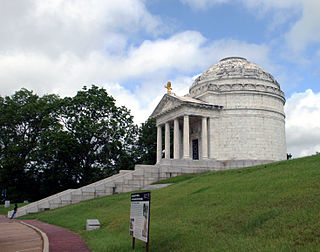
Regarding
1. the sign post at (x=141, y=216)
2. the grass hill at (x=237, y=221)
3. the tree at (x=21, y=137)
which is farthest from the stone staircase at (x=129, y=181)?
the sign post at (x=141, y=216)

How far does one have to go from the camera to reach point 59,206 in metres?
28.2

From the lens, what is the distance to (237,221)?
10.4m

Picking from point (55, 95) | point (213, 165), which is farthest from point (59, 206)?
point (55, 95)

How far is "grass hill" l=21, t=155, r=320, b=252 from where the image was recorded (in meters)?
8.39

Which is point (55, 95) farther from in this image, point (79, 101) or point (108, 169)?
point (108, 169)

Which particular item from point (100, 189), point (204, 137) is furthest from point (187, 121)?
point (100, 189)

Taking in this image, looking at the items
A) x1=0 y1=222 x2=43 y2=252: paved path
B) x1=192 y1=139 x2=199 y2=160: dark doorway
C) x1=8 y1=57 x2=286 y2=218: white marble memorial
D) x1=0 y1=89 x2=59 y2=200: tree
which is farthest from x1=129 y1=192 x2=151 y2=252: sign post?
x1=0 y1=89 x2=59 y2=200: tree

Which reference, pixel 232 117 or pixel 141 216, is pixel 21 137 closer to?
pixel 232 117

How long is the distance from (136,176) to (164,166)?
116 inches

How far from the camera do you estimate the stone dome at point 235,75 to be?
136ft

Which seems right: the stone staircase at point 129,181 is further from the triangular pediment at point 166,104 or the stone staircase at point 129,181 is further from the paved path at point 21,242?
the paved path at point 21,242

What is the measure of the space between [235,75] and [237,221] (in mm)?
33418

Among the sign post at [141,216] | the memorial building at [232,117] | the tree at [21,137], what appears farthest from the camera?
the tree at [21,137]

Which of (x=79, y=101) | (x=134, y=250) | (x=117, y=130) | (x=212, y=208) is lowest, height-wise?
(x=134, y=250)
